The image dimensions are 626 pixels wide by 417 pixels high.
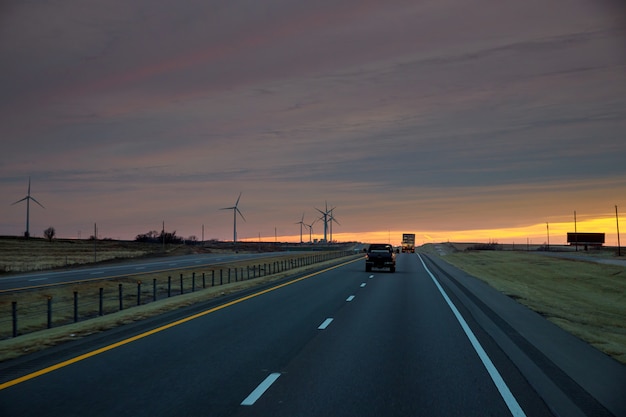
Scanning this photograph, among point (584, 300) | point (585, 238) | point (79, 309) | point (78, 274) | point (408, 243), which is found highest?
point (585, 238)

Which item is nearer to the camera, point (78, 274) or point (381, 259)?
point (78, 274)

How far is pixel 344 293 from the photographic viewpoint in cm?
2761

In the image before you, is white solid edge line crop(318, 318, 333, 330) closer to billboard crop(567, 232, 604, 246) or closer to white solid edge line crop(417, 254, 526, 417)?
white solid edge line crop(417, 254, 526, 417)

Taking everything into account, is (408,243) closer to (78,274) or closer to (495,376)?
(78,274)

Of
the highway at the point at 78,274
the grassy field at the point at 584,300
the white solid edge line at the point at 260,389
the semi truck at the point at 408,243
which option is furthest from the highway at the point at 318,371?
the semi truck at the point at 408,243

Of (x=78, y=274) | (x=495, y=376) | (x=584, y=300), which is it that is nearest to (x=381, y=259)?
(x=584, y=300)

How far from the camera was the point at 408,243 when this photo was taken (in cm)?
13675

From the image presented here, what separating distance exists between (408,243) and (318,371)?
128m

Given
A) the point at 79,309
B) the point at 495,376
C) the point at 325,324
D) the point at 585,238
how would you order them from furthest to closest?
the point at 585,238
the point at 79,309
the point at 325,324
the point at 495,376

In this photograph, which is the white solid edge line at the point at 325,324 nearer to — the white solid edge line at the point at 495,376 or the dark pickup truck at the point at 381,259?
the white solid edge line at the point at 495,376

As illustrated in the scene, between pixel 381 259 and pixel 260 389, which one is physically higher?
pixel 381 259

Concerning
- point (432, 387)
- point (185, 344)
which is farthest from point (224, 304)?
point (432, 387)

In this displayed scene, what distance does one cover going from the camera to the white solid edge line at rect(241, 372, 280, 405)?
26.4ft

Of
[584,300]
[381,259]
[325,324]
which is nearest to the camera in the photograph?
[325,324]
